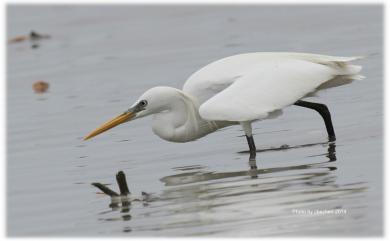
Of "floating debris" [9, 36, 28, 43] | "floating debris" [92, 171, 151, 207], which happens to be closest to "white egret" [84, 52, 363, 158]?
"floating debris" [92, 171, 151, 207]

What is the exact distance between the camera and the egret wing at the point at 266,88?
9461 millimetres

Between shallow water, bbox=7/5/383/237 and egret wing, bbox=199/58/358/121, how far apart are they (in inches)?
19.5

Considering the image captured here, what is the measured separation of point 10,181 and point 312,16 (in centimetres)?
1006

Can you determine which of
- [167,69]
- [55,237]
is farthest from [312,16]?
[55,237]

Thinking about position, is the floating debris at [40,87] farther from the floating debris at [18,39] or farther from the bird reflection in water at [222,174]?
the bird reflection in water at [222,174]

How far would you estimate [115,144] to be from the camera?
11.0m

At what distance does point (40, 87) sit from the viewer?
14516 mm

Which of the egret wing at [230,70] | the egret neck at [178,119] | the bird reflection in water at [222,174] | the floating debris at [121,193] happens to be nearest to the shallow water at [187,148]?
the bird reflection in water at [222,174]

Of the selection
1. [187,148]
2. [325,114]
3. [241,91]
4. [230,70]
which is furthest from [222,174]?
[325,114]

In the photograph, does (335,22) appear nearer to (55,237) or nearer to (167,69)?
(167,69)

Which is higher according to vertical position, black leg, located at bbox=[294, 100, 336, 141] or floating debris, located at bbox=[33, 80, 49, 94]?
floating debris, located at bbox=[33, 80, 49, 94]

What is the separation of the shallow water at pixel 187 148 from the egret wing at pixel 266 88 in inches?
19.5

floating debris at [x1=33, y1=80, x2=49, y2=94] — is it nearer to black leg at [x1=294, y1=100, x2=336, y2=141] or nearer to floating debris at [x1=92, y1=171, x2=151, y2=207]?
black leg at [x1=294, y1=100, x2=336, y2=141]

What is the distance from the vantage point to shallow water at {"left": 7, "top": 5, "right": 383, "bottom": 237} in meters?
7.81
